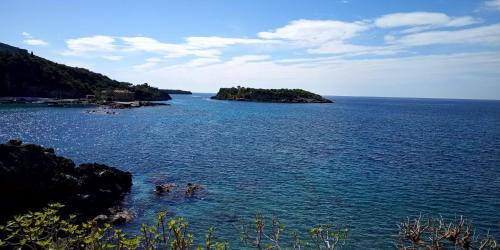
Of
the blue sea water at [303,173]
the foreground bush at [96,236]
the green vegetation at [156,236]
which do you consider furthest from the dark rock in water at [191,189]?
the foreground bush at [96,236]

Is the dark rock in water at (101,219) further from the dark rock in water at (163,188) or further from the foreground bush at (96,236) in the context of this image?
the foreground bush at (96,236)

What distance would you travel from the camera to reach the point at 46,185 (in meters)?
40.6

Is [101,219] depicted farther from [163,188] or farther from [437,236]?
[437,236]

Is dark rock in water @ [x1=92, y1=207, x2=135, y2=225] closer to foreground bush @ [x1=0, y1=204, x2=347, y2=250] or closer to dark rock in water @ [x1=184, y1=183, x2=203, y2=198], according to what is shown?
dark rock in water @ [x1=184, y1=183, x2=203, y2=198]

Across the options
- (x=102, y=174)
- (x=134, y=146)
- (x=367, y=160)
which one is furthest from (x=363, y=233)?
(x=134, y=146)

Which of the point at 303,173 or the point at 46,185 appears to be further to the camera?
the point at 303,173

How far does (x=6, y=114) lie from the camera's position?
141000mm

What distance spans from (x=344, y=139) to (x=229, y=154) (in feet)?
124

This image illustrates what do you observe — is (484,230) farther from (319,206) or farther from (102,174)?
(102,174)

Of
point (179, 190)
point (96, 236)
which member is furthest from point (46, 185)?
point (96, 236)

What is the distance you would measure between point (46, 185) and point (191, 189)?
620 inches

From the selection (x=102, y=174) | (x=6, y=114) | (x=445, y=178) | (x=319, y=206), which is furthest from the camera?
(x=6, y=114)

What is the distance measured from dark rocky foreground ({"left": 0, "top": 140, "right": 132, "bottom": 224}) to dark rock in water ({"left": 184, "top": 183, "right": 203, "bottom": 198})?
7713mm

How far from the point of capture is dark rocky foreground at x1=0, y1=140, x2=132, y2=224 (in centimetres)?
3747
